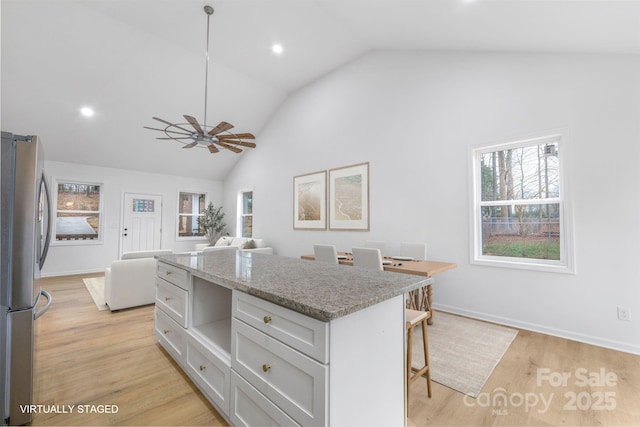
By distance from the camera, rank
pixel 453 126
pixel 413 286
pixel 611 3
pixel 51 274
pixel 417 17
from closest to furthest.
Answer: pixel 413 286
pixel 611 3
pixel 417 17
pixel 453 126
pixel 51 274

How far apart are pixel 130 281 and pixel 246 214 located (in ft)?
12.7

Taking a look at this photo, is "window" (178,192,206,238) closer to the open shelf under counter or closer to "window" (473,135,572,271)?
the open shelf under counter

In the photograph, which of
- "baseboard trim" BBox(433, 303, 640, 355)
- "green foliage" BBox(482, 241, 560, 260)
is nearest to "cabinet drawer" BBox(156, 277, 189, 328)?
"baseboard trim" BBox(433, 303, 640, 355)

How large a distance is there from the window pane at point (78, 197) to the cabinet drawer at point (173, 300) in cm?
552

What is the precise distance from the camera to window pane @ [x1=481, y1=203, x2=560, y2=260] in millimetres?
3064

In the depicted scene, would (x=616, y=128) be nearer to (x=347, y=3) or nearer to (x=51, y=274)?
(x=347, y=3)

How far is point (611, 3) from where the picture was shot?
204 centimetres

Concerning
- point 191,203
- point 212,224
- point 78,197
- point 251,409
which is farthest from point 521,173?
point 78,197

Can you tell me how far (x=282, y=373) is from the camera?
1164mm

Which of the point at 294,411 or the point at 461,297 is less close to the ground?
the point at 294,411

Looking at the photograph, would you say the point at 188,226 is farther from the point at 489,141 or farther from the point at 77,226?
the point at 489,141

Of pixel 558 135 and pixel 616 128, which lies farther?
pixel 558 135

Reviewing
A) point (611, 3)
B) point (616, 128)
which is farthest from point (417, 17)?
point (616, 128)

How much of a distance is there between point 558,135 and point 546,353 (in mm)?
2228
